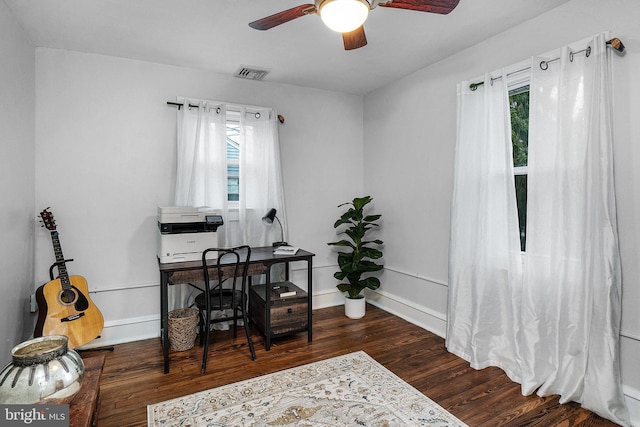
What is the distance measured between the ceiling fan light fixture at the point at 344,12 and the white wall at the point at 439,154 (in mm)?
1595

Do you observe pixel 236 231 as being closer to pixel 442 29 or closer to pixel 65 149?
pixel 65 149

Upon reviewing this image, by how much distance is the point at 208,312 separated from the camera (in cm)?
260

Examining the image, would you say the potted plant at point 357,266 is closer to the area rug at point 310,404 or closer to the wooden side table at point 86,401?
the area rug at point 310,404

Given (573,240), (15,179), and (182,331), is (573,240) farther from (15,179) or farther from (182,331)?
(15,179)

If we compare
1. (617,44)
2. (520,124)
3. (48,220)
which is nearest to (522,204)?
(520,124)

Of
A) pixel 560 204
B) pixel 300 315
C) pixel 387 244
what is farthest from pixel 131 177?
pixel 560 204

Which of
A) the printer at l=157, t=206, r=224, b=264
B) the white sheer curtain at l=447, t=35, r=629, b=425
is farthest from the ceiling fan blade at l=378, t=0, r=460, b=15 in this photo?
the printer at l=157, t=206, r=224, b=264

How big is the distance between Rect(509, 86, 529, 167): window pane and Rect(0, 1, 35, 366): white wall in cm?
357

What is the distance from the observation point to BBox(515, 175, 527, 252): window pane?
2561mm

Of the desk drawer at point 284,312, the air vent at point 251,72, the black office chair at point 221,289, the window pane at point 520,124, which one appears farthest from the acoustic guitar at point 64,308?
the window pane at point 520,124

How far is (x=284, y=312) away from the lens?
299 centimetres

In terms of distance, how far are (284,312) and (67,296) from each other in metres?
1.68

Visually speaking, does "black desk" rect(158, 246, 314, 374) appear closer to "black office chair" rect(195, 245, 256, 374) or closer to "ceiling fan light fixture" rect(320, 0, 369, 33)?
"black office chair" rect(195, 245, 256, 374)

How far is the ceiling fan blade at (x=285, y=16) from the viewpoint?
166cm
